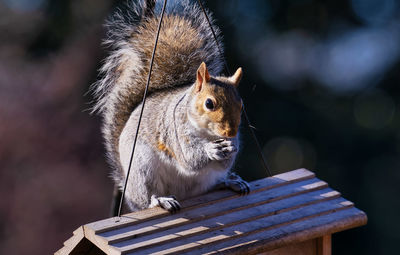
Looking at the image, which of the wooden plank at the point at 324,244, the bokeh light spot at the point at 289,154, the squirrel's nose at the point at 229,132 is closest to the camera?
the squirrel's nose at the point at 229,132

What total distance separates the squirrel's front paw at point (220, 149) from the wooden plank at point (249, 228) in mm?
216

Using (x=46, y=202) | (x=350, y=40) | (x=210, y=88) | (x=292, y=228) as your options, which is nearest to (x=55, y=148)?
(x=46, y=202)

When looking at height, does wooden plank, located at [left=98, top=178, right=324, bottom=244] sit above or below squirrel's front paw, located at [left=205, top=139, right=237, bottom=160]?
below

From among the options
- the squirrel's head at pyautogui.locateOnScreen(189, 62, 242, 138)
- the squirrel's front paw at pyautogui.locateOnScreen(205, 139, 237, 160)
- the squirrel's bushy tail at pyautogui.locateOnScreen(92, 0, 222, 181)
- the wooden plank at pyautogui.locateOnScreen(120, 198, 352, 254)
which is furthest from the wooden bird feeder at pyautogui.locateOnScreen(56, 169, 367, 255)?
the squirrel's bushy tail at pyautogui.locateOnScreen(92, 0, 222, 181)

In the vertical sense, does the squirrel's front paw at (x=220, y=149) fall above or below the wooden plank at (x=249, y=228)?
above

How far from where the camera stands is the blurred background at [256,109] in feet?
8.01

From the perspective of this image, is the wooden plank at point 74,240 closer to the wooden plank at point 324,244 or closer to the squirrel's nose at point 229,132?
the squirrel's nose at point 229,132

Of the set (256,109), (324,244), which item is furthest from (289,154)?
(324,244)

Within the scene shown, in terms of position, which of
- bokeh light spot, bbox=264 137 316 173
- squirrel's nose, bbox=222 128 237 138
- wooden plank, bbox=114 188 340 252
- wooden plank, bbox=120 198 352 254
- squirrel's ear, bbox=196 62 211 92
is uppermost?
squirrel's ear, bbox=196 62 211 92

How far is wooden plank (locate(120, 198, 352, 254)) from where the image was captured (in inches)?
51.1

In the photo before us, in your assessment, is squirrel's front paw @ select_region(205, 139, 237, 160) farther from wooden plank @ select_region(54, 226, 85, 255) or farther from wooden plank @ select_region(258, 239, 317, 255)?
wooden plank @ select_region(54, 226, 85, 255)

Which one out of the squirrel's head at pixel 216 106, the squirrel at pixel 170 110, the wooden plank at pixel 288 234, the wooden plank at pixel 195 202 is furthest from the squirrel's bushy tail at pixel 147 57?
the wooden plank at pixel 288 234

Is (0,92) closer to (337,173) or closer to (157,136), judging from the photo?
(157,136)

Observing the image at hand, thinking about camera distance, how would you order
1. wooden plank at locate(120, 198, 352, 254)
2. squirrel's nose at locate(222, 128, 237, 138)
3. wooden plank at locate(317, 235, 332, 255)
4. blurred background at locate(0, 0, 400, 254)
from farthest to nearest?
blurred background at locate(0, 0, 400, 254), wooden plank at locate(317, 235, 332, 255), squirrel's nose at locate(222, 128, 237, 138), wooden plank at locate(120, 198, 352, 254)
